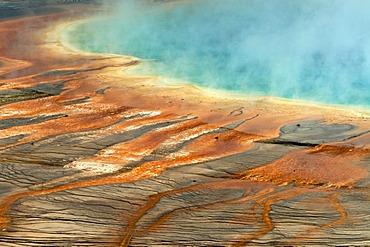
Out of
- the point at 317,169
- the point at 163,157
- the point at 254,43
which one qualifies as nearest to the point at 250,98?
the point at 163,157

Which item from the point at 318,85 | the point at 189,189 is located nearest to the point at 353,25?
the point at 318,85

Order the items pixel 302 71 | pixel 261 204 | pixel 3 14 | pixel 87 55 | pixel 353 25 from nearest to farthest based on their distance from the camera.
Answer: pixel 261 204 → pixel 302 71 → pixel 87 55 → pixel 353 25 → pixel 3 14

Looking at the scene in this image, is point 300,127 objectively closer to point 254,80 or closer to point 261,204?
point 261,204

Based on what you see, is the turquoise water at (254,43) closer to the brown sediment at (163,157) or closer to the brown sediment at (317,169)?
the brown sediment at (163,157)

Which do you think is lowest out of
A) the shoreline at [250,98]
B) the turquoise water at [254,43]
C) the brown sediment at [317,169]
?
the brown sediment at [317,169]

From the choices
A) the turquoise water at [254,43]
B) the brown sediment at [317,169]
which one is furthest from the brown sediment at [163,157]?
the turquoise water at [254,43]

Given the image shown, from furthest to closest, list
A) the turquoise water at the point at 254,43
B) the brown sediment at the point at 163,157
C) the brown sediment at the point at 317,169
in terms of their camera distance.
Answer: the turquoise water at the point at 254,43 → the brown sediment at the point at 317,169 → the brown sediment at the point at 163,157
